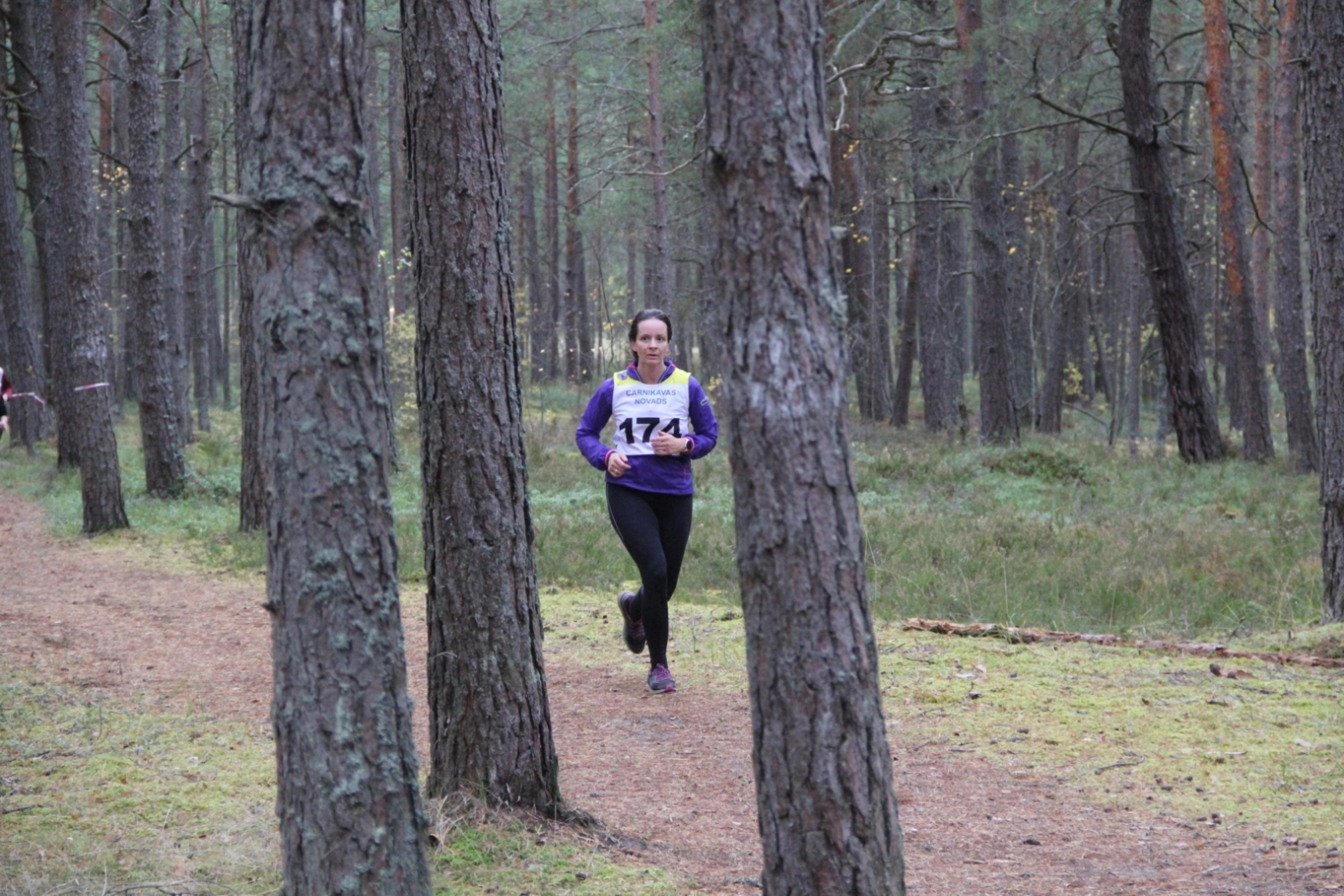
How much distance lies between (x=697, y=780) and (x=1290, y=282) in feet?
47.0

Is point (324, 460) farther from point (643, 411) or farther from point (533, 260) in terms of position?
point (533, 260)

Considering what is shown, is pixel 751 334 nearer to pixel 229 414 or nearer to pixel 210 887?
pixel 210 887

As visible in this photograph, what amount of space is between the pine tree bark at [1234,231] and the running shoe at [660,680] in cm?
1216

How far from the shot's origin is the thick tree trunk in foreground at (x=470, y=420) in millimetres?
4438

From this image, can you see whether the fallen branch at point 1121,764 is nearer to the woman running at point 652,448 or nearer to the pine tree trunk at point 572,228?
the woman running at point 652,448

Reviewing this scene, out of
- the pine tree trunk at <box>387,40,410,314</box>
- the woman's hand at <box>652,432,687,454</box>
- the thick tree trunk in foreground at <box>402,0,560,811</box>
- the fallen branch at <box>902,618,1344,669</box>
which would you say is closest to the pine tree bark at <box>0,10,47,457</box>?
the pine tree trunk at <box>387,40,410,314</box>

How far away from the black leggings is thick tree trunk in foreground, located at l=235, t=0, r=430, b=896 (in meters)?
3.32

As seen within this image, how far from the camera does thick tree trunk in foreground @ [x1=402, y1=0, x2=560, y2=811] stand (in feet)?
14.6

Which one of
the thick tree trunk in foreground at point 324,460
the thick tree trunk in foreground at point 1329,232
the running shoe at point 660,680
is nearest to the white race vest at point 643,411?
the running shoe at point 660,680

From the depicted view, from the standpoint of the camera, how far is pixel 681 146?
23.0 metres

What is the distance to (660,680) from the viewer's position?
676cm

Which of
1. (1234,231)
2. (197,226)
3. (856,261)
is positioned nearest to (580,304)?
(856,261)

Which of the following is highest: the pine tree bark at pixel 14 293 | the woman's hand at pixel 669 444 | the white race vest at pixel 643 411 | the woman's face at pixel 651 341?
the pine tree bark at pixel 14 293

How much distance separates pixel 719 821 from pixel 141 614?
5770 millimetres
